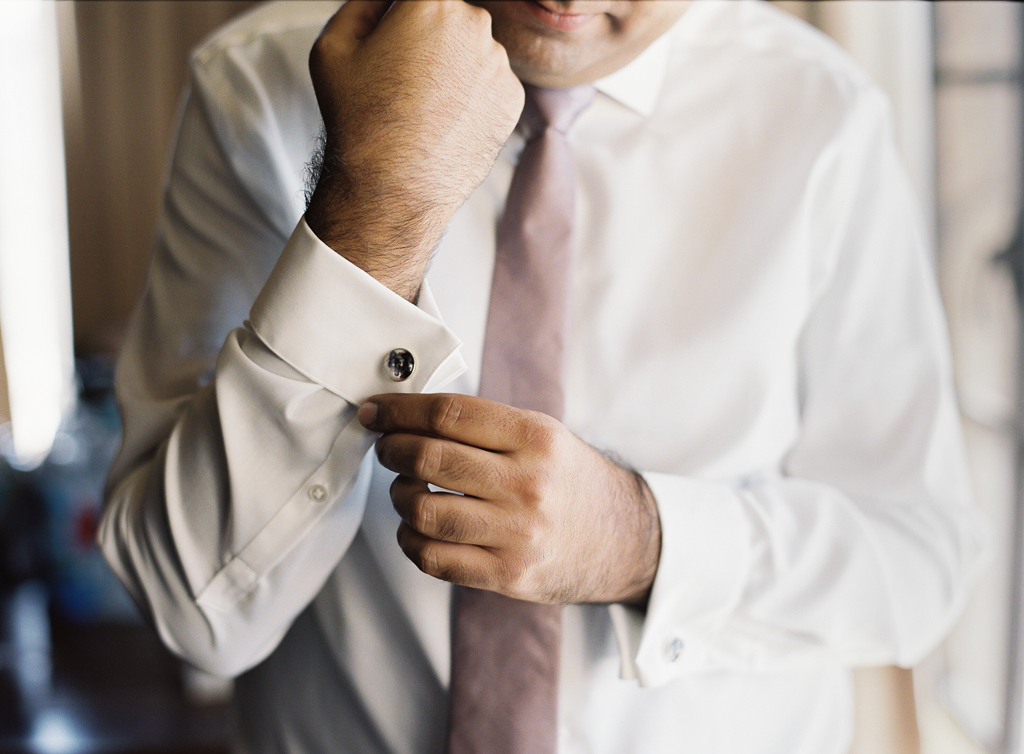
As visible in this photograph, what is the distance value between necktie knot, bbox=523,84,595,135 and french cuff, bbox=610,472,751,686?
0.23 m

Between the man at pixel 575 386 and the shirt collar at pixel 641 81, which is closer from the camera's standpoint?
the man at pixel 575 386

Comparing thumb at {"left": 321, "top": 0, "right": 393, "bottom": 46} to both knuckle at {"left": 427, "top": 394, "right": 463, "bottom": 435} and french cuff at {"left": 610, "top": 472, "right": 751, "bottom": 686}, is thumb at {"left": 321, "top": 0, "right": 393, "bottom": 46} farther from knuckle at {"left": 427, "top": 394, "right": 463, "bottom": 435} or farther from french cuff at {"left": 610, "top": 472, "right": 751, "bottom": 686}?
french cuff at {"left": 610, "top": 472, "right": 751, "bottom": 686}

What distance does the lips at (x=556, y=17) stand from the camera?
444 millimetres

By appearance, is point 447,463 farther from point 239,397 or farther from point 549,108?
point 549,108

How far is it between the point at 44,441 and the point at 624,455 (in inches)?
45.1

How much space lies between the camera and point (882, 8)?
2.07 ft

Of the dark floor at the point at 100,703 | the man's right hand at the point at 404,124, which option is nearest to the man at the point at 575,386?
the man's right hand at the point at 404,124

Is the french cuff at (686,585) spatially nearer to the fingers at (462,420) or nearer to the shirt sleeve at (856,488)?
the shirt sleeve at (856,488)

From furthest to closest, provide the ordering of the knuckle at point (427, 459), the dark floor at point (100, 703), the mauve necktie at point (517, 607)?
the dark floor at point (100, 703)
the mauve necktie at point (517, 607)
the knuckle at point (427, 459)

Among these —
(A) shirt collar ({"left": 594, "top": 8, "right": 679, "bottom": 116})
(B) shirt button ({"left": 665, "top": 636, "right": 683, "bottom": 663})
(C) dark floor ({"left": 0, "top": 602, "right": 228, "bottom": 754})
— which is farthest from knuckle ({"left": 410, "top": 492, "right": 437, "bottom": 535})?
(C) dark floor ({"left": 0, "top": 602, "right": 228, "bottom": 754})

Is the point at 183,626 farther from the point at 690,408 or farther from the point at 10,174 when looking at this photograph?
the point at 10,174

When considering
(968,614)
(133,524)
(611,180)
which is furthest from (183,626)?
(968,614)

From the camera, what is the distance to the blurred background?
1.65 feet

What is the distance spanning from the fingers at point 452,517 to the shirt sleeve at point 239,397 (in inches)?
2.5
